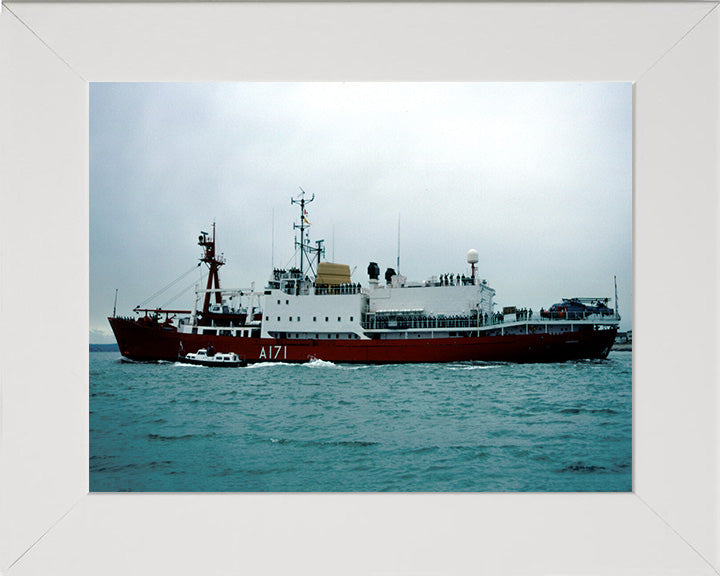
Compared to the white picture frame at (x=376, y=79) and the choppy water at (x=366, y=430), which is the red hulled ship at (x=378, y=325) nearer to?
the choppy water at (x=366, y=430)

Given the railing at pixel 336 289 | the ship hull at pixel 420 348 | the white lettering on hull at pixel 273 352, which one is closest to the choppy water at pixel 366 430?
the ship hull at pixel 420 348

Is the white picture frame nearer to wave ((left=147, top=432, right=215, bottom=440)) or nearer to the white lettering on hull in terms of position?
wave ((left=147, top=432, right=215, bottom=440))

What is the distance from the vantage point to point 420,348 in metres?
8.81

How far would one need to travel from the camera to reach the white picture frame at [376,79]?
1.77 metres

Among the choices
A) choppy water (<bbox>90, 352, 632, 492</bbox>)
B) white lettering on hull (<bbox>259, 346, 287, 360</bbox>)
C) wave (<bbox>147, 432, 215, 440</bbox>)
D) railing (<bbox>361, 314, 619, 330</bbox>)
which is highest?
railing (<bbox>361, 314, 619, 330</bbox>)

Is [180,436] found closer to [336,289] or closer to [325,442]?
[325,442]

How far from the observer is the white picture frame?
177cm

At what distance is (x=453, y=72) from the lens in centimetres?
216

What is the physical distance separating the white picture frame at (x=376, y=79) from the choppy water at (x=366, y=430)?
1259 mm

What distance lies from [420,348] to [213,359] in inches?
150

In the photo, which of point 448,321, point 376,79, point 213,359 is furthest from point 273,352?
point 376,79

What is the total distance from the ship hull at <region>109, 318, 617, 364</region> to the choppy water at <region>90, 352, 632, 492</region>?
300 millimetres

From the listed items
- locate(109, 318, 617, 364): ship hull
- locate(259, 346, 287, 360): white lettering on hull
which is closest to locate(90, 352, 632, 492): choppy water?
locate(109, 318, 617, 364): ship hull
